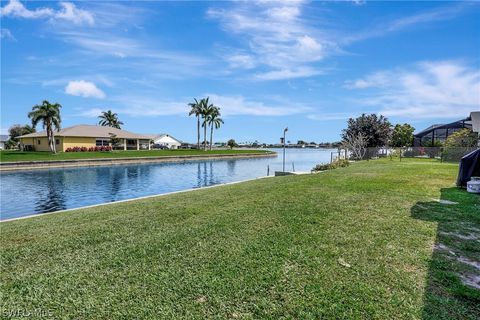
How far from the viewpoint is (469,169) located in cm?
912

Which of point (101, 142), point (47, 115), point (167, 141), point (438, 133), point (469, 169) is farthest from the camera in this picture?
point (167, 141)

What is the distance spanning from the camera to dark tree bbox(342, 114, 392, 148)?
34.4m

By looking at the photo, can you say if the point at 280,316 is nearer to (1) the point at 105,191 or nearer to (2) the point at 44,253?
(2) the point at 44,253

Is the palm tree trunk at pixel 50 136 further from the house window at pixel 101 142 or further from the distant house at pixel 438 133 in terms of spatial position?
the distant house at pixel 438 133

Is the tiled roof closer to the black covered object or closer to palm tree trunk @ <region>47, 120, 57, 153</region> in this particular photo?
palm tree trunk @ <region>47, 120, 57, 153</region>

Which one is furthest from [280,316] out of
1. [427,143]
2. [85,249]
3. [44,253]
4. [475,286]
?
[427,143]

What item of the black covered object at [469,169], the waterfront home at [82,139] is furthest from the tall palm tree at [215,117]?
the black covered object at [469,169]

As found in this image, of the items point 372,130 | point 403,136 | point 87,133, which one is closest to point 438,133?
point 403,136

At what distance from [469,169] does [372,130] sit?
1060 inches

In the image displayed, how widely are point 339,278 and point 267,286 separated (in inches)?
32.4

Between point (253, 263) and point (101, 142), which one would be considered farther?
point (101, 142)

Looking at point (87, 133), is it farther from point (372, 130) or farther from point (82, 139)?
point (372, 130)

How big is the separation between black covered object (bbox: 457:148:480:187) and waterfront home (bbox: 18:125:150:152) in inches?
1822

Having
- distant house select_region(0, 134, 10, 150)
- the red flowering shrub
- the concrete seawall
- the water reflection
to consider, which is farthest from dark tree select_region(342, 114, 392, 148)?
distant house select_region(0, 134, 10, 150)
